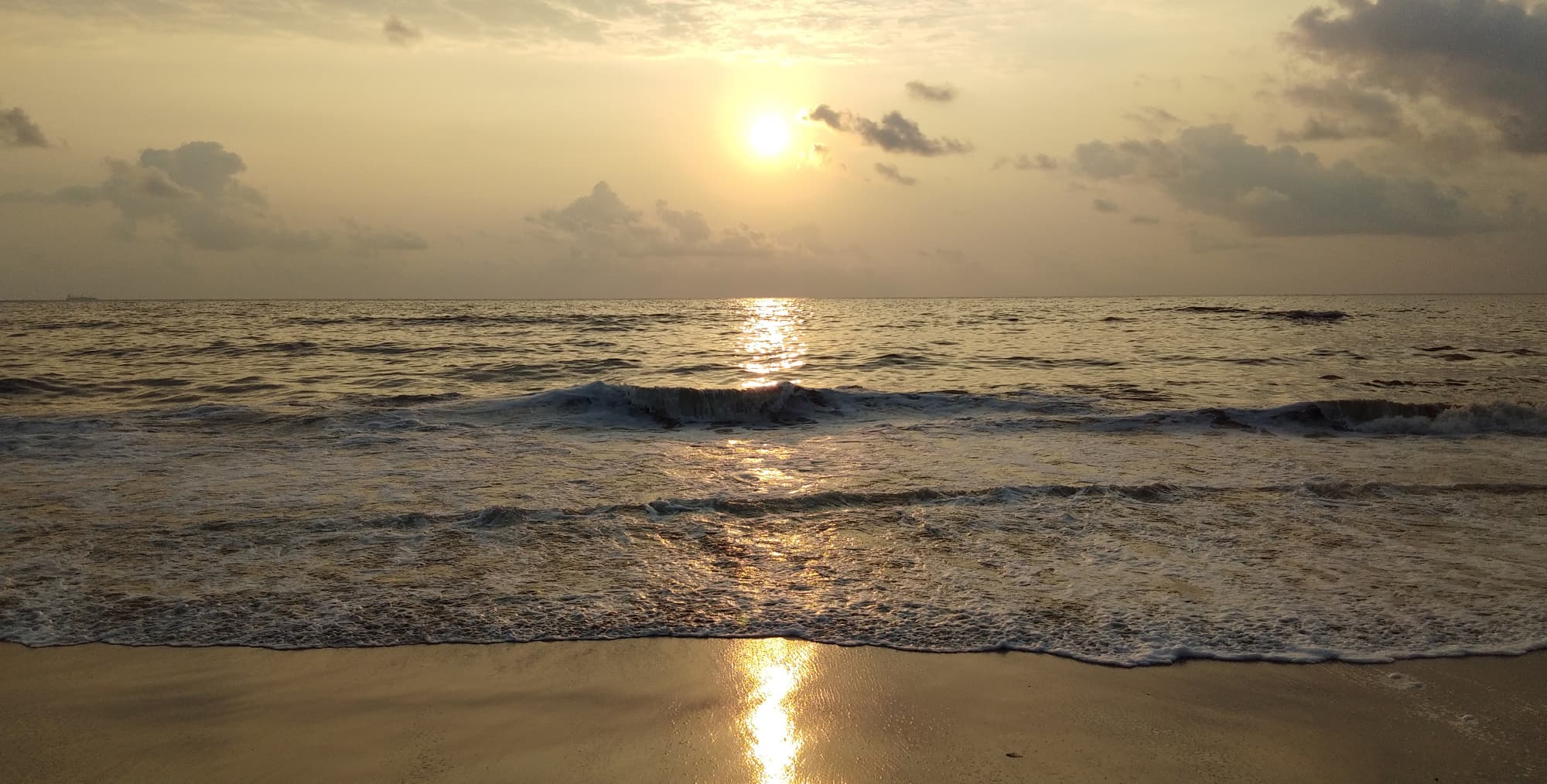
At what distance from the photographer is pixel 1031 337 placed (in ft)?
117

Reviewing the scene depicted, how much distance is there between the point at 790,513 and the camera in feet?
27.7

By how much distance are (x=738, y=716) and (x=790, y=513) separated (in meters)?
4.14

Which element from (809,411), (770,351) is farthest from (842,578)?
(770,351)

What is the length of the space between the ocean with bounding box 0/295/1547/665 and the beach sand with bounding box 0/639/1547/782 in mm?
303

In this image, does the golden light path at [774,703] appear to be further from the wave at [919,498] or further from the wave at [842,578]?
the wave at [919,498]

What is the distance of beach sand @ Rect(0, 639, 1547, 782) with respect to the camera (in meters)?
3.83

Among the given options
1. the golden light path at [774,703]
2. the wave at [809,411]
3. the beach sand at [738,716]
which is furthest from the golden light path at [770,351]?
the beach sand at [738,716]

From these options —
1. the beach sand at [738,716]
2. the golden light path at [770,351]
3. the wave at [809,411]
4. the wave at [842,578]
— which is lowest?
the beach sand at [738,716]

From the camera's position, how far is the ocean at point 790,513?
5547mm

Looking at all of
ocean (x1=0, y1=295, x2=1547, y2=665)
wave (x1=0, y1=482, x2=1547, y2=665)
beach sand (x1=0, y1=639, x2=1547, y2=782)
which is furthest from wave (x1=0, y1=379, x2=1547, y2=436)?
beach sand (x1=0, y1=639, x2=1547, y2=782)

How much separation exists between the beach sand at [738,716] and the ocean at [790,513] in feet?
0.99

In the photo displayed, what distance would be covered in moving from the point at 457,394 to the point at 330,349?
13739mm

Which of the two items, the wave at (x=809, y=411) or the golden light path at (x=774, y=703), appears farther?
the wave at (x=809, y=411)

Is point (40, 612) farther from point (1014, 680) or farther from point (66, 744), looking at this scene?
point (1014, 680)
